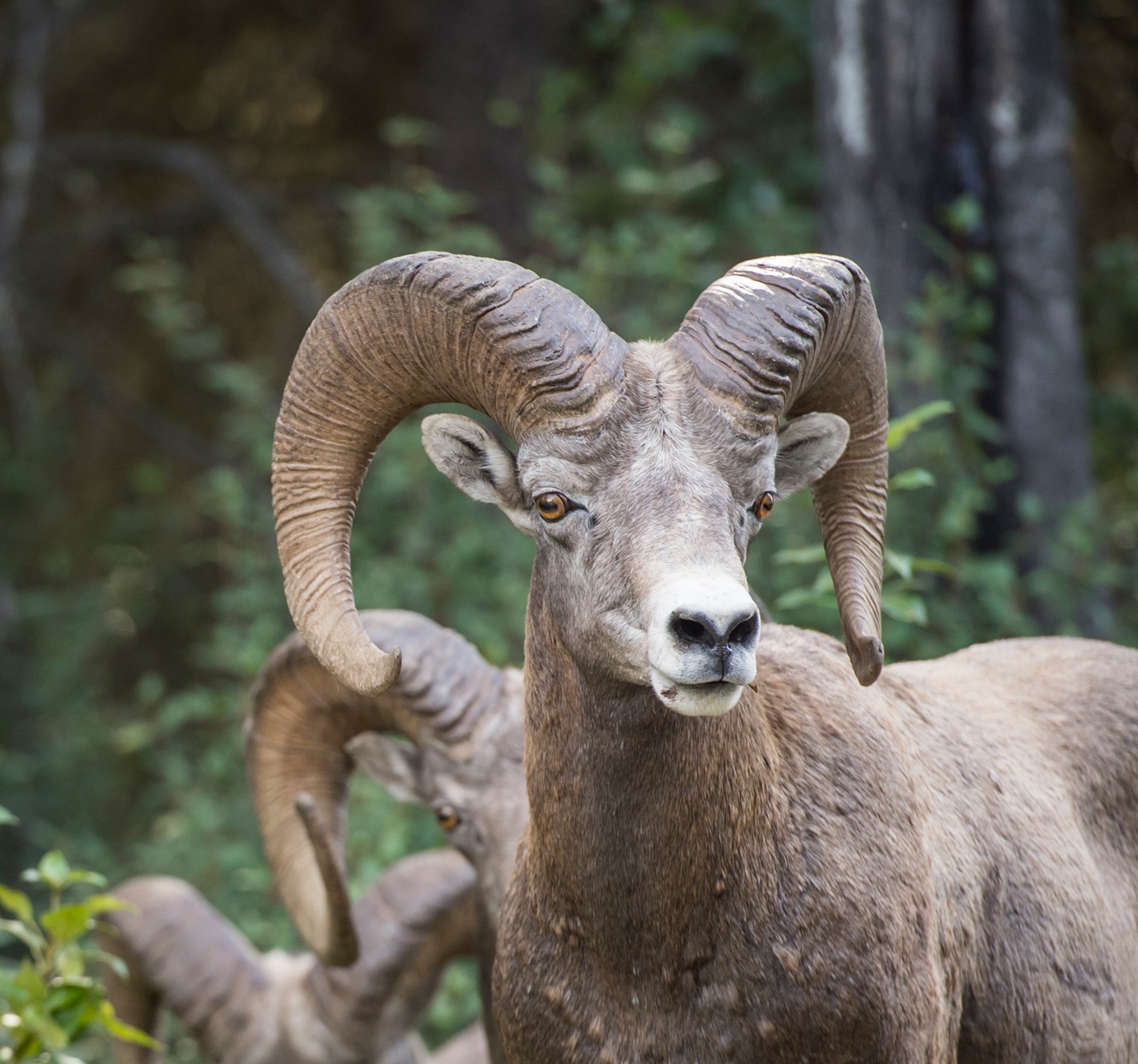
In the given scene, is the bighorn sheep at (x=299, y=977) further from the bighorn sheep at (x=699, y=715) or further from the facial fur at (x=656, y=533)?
the facial fur at (x=656, y=533)

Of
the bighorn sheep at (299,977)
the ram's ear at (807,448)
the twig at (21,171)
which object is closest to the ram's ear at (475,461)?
the ram's ear at (807,448)

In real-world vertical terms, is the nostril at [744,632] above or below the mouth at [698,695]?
above

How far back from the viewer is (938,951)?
3.38 metres

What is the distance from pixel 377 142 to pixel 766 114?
4.42 metres

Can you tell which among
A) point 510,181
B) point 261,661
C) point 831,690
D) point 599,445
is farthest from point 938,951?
point 510,181

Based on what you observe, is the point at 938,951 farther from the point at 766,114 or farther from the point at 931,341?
the point at 766,114

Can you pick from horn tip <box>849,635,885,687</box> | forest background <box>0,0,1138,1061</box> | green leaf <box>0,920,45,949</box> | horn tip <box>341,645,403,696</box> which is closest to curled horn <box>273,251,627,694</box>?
horn tip <box>341,645,403,696</box>

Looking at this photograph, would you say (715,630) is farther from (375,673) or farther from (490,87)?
(490,87)

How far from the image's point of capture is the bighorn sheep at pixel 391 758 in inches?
186

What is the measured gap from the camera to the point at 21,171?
10375 millimetres

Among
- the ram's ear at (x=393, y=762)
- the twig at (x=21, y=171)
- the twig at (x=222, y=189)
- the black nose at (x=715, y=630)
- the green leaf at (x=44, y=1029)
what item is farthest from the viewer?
the twig at (x=222, y=189)

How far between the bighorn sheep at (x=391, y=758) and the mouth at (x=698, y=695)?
5.89 ft

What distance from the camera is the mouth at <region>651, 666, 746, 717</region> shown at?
9.49ft

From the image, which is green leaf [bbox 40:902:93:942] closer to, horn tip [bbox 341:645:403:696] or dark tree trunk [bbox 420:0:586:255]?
horn tip [bbox 341:645:403:696]
